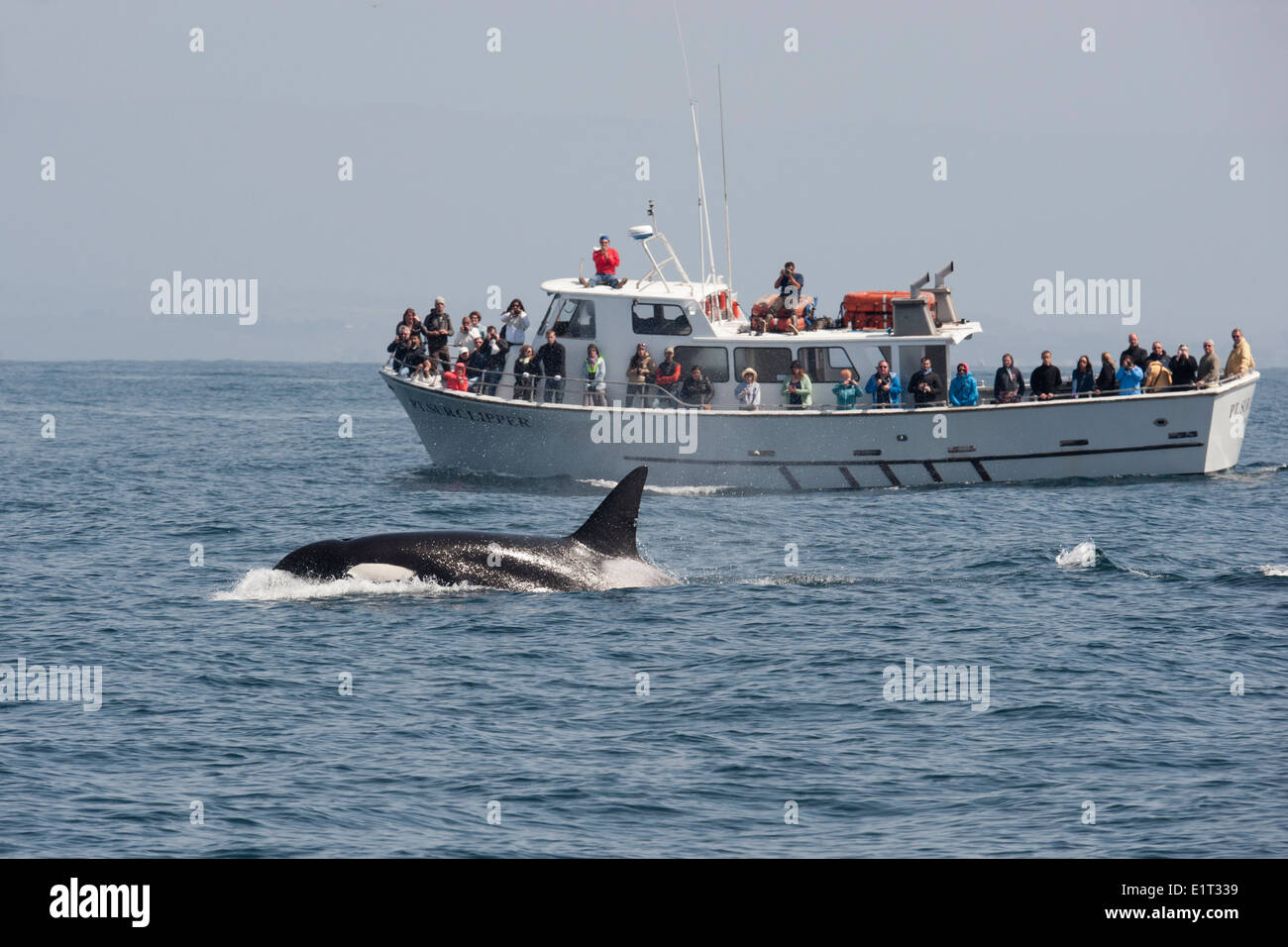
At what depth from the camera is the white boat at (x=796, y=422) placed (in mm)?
36469

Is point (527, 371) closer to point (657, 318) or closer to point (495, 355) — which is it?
point (495, 355)

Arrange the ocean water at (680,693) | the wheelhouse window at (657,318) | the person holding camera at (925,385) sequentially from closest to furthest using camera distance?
the ocean water at (680,693), the person holding camera at (925,385), the wheelhouse window at (657,318)

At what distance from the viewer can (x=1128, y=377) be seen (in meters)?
36.6

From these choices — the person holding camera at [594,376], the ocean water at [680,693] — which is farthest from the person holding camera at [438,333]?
the ocean water at [680,693]

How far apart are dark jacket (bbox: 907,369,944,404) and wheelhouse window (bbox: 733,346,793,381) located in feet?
10.2

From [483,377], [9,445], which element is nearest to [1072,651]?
[483,377]

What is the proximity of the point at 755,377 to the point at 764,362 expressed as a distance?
76 centimetres

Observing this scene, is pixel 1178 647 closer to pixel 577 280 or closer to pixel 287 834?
pixel 287 834

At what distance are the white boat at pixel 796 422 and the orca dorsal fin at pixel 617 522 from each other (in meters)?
14.5

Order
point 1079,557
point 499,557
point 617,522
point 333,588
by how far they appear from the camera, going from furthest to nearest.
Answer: point 1079,557, point 499,557, point 617,522, point 333,588

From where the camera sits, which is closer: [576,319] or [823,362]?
[823,362]

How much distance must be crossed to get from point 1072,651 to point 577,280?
22.1 metres

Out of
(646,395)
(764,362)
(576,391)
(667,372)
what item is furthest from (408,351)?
(764,362)

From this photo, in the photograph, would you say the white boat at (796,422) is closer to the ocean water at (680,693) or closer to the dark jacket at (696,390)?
the dark jacket at (696,390)
